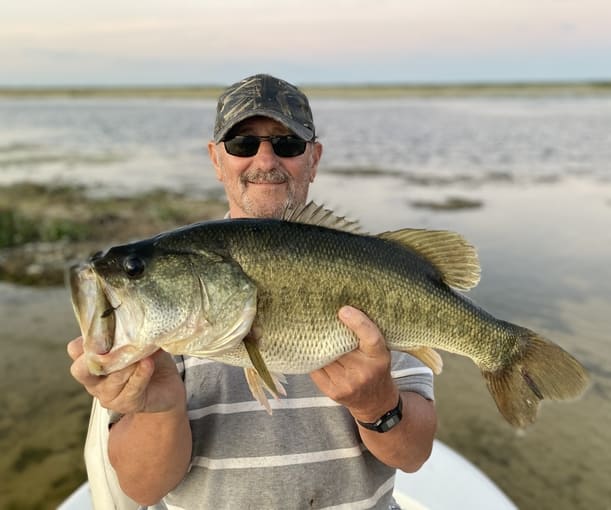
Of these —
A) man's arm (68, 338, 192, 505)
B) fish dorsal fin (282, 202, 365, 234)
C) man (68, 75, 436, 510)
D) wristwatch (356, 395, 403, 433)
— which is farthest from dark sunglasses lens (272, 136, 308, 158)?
wristwatch (356, 395, 403, 433)

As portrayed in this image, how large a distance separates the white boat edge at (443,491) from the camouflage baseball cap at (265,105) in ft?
9.25

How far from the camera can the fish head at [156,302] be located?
5.95ft

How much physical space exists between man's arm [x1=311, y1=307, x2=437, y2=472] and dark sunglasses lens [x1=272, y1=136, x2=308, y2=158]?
1172 mm

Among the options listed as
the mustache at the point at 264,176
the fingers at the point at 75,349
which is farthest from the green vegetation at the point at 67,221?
the fingers at the point at 75,349

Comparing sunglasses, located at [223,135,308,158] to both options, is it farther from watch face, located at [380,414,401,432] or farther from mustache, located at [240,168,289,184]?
watch face, located at [380,414,401,432]

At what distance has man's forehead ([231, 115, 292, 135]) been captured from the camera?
2990 millimetres

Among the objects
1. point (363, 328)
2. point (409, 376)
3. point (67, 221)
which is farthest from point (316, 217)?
point (67, 221)

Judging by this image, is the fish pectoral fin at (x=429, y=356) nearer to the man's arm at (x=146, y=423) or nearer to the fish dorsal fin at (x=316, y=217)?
the fish dorsal fin at (x=316, y=217)

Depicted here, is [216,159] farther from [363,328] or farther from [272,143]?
[363,328]

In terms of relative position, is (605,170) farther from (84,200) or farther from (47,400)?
(47,400)

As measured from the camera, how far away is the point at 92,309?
1.81 metres

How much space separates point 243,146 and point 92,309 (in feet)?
4.71

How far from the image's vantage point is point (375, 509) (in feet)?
8.32

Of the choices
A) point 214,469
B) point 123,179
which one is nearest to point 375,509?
point 214,469
